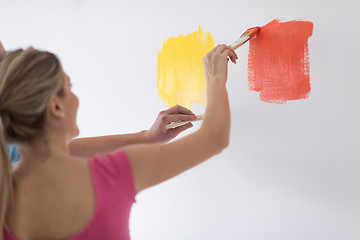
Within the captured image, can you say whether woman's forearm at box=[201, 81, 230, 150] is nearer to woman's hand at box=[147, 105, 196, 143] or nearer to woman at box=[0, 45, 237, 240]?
woman at box=[0, 45, 237, 240]

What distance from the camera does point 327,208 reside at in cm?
74

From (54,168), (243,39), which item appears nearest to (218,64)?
(243,39)

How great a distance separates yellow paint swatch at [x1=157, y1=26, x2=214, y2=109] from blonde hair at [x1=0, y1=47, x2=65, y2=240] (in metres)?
0.44

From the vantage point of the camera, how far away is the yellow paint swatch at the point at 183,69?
94cm

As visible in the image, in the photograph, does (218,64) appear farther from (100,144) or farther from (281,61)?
(100,144)

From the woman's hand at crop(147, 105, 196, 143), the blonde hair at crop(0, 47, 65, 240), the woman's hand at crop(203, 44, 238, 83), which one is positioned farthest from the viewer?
the woman's hand at crop(147, 105, 196, 143)

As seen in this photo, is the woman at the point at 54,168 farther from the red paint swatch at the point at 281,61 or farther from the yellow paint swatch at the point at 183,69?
the yellow paint swatch at the point at 183,69

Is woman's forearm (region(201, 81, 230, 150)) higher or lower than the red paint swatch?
lower

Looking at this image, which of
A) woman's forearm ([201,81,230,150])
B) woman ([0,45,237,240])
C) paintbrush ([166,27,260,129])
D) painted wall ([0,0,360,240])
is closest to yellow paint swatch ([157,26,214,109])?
painted wall ([0,0,360,240])

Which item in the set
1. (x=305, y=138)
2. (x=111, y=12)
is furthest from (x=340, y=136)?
(x=111, y=12)

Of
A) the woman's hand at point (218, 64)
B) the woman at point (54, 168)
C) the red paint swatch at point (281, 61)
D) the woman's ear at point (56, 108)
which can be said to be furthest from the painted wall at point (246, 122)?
the woman's ear at point (56, 108)

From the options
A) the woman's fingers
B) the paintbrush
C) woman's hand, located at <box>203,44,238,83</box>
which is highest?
the paintbrush

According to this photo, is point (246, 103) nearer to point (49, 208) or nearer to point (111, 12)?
point (49, 208)

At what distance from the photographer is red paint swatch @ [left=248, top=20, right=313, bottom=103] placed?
0.74 m
